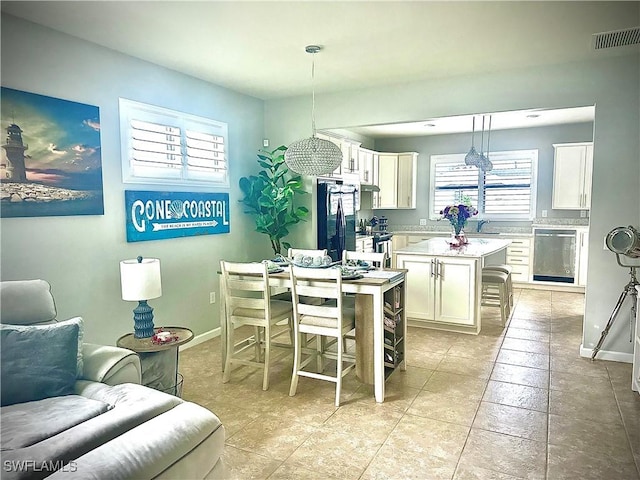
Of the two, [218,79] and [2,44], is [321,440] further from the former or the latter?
[218,79]

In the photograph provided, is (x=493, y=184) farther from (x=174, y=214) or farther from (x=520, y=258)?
(x=174, y=214)

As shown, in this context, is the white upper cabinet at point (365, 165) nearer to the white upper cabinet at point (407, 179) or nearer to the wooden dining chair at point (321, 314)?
the white upper cabinet at point (407, 179)

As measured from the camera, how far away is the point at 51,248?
10.1 ft

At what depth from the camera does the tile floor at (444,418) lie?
2.32 meters

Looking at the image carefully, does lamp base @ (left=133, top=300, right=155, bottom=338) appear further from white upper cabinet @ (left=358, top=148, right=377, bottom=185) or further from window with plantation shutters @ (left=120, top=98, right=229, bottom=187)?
white upper cabinet @ (left=358, top=148, right=377, bottom=185)

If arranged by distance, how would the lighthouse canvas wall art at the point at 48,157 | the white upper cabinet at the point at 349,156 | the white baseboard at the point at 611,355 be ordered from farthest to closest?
the white upper cabinet at the point at 349,156 < the white baseboard at the point at 611,355 < the lighthouse canvas wall art at the point at 48,157

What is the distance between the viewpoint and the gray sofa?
5.23 ft

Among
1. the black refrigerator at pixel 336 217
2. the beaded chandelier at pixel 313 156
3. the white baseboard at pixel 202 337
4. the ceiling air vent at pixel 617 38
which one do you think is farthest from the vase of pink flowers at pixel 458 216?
the white baseboard at pixel 202 337

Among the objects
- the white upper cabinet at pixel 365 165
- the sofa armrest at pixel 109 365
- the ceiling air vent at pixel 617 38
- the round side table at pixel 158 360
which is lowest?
the round side table at pixel 158 360

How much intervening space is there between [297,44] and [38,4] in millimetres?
1694

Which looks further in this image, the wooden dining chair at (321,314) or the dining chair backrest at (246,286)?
the dining chair backrest at (246,286)

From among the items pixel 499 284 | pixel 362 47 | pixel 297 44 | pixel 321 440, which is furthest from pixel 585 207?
pixel 321 440

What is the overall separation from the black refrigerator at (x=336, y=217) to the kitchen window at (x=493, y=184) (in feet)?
8.55

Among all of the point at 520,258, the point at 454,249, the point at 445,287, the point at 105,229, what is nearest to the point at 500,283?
the point at 454,249
